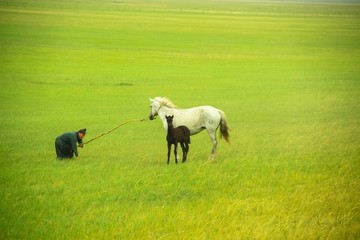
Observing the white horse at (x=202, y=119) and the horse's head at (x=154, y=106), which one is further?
the horse's head at (x=154, y=106)

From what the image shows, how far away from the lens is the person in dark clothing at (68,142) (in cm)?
1356

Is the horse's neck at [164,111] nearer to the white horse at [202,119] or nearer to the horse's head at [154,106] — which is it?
the white horse at [202,119]

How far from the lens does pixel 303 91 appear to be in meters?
30.9

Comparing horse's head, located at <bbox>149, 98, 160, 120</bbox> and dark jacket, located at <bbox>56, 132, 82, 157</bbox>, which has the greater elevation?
horse's head, located at <bbox>149, 98, 160, 120</bbox>

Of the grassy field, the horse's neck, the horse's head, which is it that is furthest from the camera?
the horse's head

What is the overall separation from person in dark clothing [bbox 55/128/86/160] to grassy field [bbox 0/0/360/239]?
45cm

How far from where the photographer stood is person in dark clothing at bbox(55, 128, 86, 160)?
13.6m

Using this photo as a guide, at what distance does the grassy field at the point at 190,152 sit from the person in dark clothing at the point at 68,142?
453 millimetres

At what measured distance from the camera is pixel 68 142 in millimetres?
13766

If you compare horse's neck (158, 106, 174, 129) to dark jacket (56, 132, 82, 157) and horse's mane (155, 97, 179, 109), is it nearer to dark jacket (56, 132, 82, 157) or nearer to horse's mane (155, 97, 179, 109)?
horse's mane (155, 97, 179, 109)

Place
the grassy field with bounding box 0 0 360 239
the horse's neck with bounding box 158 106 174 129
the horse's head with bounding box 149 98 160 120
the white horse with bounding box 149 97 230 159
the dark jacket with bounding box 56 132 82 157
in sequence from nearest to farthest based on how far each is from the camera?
the grassy field with bounding box 0 0 360 239, the dark jacket with bounding box 56 132 82 157, the white horse with bounding box 149 97 230 159, the horse's neck with bounding box 158 106 174 129, the horse's head with bounding box 149 98 160 120

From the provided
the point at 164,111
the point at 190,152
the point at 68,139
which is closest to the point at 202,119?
the point at 164,111

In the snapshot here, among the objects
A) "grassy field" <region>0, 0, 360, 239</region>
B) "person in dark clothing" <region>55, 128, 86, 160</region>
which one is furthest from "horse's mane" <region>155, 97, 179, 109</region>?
"person in dark clothing" <region>55, 128, 86, 160</region>

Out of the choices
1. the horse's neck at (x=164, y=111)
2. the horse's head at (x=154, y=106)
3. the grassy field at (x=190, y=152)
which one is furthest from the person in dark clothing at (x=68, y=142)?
the horse's neck at (x=164, y=111)
